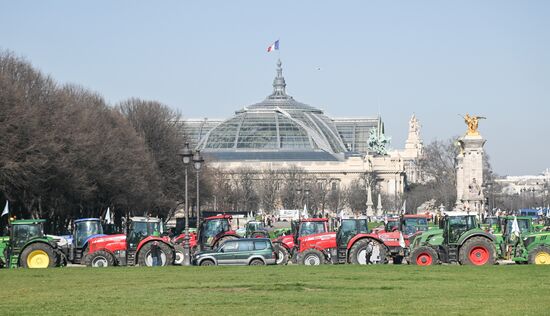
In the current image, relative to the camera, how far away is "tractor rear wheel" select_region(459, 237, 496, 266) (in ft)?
149

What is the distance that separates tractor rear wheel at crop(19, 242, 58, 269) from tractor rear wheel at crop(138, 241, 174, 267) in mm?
2800

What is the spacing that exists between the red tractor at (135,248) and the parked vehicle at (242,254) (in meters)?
1.36

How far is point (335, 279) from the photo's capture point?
37094mm

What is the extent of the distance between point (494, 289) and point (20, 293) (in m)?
10.8

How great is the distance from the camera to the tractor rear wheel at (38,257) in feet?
152

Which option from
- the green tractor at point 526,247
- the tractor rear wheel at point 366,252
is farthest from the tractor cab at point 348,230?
the green tractor at point 526,247

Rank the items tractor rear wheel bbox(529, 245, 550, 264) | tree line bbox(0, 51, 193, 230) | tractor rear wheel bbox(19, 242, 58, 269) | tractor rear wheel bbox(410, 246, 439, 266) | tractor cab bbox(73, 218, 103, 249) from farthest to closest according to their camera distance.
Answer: tree line bbox(0, 51, 193, 230) < tractor cab bbox(73, 218, 103, 249) < tractor rear wheel bbox(410, 246, 439, 266) < tractor rear wheel bbox(19, 242, 58, 269) < tractor rear wheel bbox(529, 245, 550, 264)

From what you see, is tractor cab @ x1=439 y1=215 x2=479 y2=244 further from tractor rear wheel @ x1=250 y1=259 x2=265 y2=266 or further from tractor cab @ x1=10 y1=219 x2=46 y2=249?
tractor cab @ x1=10 y1=219 x2=46 y2=249

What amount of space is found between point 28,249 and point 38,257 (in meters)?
0.43

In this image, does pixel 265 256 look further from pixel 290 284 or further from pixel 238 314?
pixel 238 314

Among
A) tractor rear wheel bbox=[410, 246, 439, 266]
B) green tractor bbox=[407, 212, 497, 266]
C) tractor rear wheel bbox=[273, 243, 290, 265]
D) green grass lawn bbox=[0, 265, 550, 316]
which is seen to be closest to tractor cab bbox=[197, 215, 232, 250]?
tractor rear wheel bbox=[273, 243, 290, 265]

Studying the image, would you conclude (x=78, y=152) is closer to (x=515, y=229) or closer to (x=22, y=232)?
(x=22, y=232)


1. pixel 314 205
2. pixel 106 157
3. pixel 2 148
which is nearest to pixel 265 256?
pixel 2 148

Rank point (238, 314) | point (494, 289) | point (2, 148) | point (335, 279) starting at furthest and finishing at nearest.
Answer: point (2, 148) → point (335, 279) → point (494, 289) → point (238, 314)
